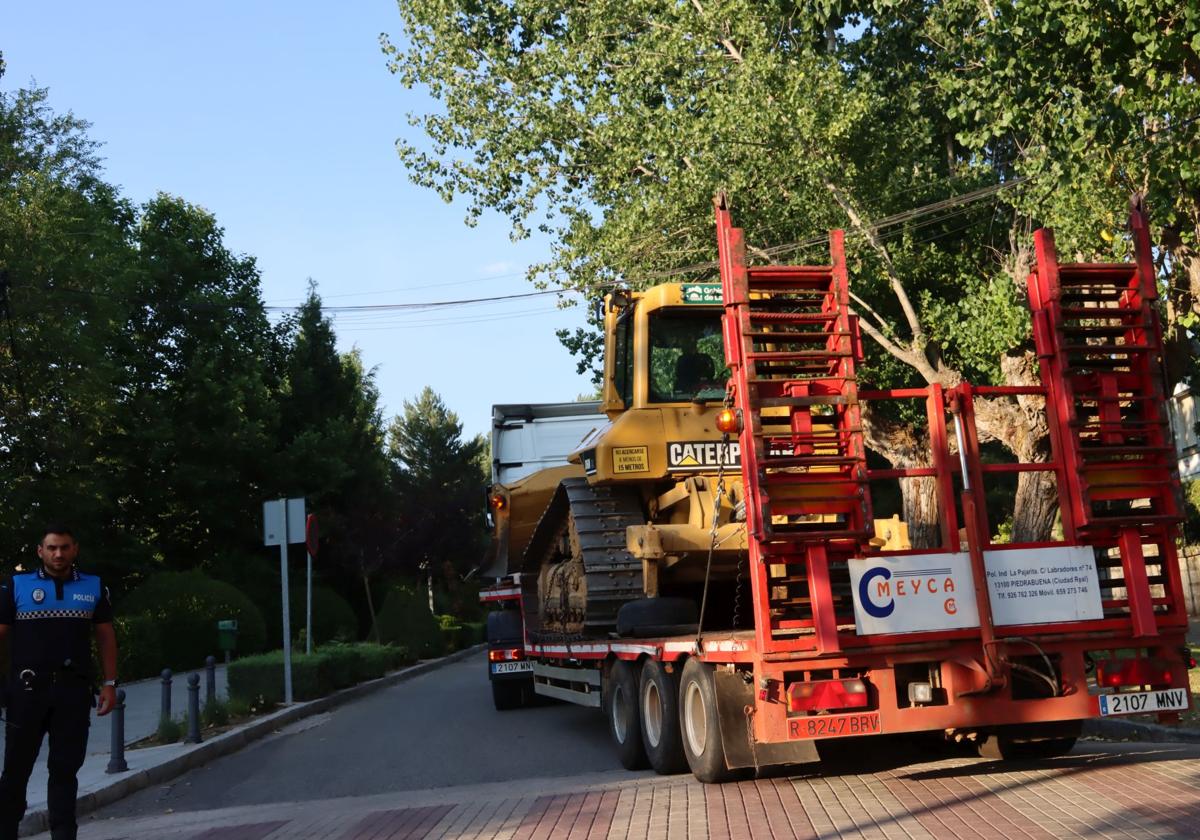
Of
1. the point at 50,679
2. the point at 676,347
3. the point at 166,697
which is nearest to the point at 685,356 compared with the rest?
the point at 676,347

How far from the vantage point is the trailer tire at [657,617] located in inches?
392

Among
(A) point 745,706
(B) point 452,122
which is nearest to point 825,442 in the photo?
(A) point 745,706

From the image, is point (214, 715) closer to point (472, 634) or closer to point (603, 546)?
point (603, 546)

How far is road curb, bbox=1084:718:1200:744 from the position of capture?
10.2 m

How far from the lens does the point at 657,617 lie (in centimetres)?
1002

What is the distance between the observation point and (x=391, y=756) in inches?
485

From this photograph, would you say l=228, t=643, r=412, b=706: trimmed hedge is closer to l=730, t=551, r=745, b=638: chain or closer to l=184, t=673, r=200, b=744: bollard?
l=184, t=673, r=200, b=744: bollard

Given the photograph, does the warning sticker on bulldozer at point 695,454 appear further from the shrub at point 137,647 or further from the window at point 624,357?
the shrub at point 137,647

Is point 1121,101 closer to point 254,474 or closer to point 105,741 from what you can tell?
point 105,741

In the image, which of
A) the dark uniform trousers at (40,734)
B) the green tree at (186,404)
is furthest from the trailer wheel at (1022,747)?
the green tree at (186,404)

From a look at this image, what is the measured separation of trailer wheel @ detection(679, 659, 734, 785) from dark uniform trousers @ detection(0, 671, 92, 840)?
384cm

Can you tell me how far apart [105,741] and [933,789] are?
361 inches

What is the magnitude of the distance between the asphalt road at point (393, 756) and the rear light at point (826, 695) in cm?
335

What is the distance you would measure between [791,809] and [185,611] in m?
19.6
